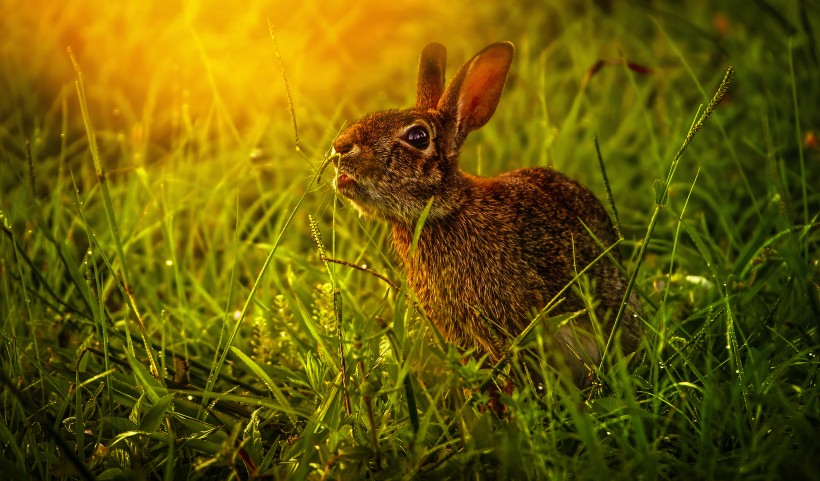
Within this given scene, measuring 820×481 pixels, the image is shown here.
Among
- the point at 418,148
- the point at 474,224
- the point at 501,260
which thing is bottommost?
the point at 501,260

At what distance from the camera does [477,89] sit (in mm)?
3006

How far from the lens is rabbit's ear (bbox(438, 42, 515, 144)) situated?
9.64ft

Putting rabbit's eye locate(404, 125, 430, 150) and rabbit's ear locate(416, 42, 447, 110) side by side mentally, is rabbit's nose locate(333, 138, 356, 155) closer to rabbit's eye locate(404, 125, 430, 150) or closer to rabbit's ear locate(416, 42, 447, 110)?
rabbit's eye locate(404, 125, 430, 150)

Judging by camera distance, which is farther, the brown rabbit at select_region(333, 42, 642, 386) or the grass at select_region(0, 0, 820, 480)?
the brown rabbit at select_region(333, 42, 642, 386)

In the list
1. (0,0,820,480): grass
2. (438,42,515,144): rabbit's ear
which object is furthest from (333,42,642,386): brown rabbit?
(0,0,820,480): grass

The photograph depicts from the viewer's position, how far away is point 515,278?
107 inches

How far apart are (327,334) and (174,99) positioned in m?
2.83

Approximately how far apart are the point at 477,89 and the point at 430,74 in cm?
25

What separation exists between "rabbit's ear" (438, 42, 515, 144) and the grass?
1.51ft

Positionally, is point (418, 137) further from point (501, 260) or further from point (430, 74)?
point (501, 260)

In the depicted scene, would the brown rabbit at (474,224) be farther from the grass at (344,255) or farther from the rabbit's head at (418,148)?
the grass at (344,255)

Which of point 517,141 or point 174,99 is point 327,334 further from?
point 174,99

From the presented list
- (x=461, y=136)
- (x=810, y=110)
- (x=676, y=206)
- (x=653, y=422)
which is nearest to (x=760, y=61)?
(x=810, y=110)

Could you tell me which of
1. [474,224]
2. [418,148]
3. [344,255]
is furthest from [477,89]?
[344,255]
